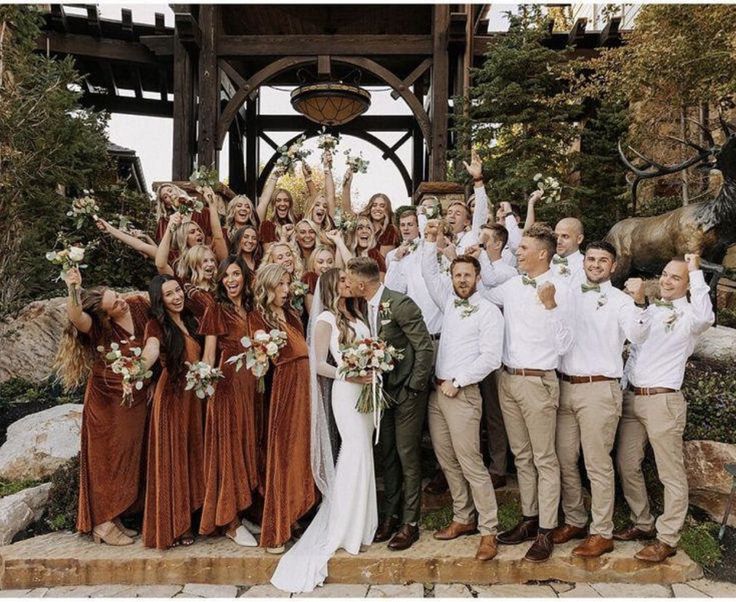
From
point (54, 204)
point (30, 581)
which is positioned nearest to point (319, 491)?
point (30, 581)

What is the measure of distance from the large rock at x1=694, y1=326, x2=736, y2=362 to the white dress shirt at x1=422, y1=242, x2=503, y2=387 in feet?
12.3

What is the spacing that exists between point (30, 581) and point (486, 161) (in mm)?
8114

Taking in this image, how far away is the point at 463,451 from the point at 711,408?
249cm

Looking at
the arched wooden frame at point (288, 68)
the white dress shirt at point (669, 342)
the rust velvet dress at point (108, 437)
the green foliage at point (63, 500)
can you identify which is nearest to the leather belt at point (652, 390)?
the white dress shirt at point (669, 342)

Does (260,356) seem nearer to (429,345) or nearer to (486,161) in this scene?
(429,345)

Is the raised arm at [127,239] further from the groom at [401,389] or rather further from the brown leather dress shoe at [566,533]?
the brown leather dress shoe at [566,533]

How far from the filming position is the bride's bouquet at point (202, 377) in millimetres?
4238

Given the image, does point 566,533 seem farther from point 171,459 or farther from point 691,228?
point 691,228

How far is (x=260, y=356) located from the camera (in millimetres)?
4223

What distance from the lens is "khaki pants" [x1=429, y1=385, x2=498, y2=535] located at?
14.2ft

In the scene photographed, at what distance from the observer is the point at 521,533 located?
4438mm

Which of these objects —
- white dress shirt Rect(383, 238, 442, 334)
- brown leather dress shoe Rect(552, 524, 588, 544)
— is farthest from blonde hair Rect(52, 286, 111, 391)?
brown leather dress shoe Rect(552, 524, 588, 544)

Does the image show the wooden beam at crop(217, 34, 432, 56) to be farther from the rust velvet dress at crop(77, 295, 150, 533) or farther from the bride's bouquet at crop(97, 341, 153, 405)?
the bride's bouquet at crop(97, 341, 153, 405)

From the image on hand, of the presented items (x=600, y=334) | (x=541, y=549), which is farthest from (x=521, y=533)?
(x=600, y=334)
